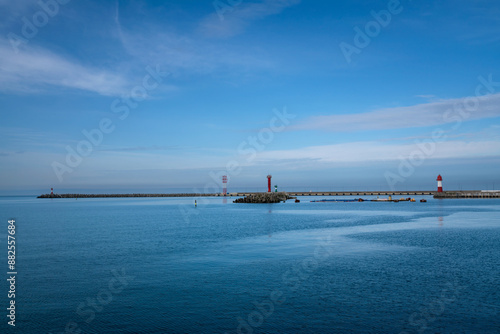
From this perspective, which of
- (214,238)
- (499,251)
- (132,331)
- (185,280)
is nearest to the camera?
(132,331)

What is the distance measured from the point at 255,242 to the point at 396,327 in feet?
62.8

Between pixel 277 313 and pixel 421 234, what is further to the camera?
pixel 421 234

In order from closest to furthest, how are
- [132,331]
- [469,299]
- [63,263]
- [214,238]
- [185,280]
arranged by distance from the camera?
[132,331]
[469,299]
[185,280]
[63,263]
[214,238]

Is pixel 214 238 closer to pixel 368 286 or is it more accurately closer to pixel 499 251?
pixel 368 286

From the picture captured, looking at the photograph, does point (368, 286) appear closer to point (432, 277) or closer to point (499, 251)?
point (432, 277)

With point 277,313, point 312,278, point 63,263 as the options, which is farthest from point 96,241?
point 277,313

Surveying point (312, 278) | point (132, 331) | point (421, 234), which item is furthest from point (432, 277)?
point (421, 234)

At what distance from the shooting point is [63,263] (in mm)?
21719

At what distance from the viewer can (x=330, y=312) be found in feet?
42.6

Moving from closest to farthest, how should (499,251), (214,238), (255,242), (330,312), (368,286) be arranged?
(330,312) < (368,286) < (499,251) < (255,242) < (214,238)

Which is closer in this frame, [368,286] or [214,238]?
[368,286]

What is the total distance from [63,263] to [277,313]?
14819 millimetres

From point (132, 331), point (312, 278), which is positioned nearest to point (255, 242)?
point (312, 278)

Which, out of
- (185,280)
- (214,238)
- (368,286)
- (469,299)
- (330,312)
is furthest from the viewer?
(214,238)
